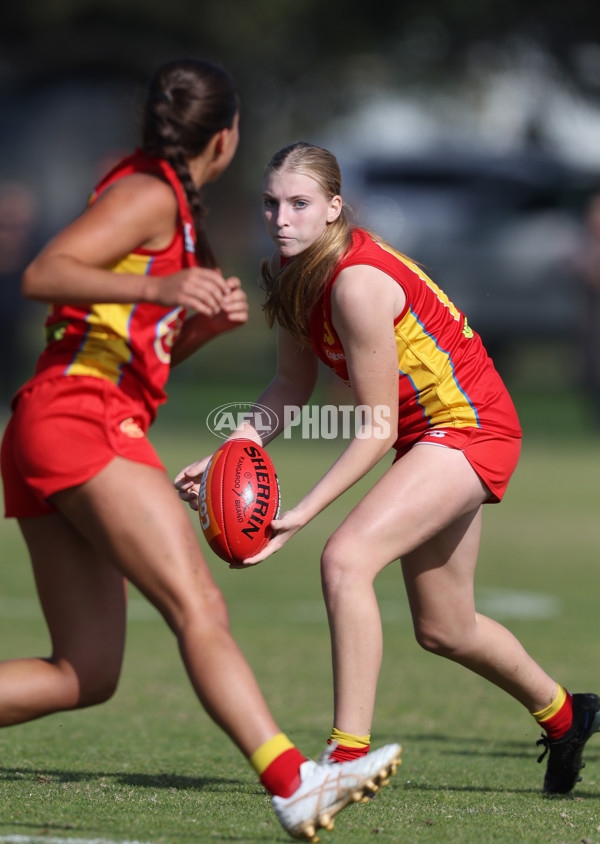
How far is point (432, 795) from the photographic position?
461cm

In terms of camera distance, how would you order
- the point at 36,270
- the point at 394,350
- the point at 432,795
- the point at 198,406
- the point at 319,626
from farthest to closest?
the point at 198,406 < the point at 319,626 < the point at 432,795 < the point at 394,350 < the point at 36,270

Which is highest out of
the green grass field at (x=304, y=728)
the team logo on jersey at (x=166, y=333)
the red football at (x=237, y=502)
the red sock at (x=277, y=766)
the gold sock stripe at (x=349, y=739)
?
the team logo on jersey at (x=166, y=333)

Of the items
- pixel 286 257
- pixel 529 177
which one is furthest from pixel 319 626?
pixel 529 177

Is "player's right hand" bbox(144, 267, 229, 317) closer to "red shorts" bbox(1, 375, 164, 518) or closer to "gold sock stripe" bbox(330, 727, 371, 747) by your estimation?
"red shorts" bbox(1, 375, 164, 518)

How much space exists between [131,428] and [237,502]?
47 centimetres

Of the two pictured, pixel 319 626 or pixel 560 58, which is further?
pixel 560 58

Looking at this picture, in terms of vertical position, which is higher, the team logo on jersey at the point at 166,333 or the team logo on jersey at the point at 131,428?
the team logo on jersey at the point at 166,333

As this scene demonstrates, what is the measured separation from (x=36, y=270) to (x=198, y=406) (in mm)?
18534

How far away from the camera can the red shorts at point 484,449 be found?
436 cm

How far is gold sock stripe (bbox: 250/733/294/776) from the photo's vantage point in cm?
368

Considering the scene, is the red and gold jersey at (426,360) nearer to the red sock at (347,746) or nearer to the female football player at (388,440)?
the female football player at (388,440)

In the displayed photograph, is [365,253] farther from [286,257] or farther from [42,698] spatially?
[42,698]

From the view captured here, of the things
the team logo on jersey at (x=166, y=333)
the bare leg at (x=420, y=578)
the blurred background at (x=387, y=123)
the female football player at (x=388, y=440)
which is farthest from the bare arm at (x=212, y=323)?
the blurred background at (x=387, y=123)

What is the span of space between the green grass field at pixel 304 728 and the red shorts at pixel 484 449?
1.10m
